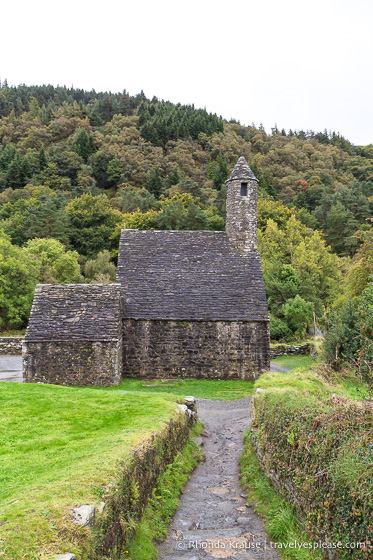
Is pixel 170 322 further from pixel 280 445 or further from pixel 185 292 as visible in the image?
pixel 280 445

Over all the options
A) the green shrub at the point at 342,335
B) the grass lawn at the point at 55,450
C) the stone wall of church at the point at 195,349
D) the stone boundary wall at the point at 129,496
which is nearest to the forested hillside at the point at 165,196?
the green shrub at the point at 342,335

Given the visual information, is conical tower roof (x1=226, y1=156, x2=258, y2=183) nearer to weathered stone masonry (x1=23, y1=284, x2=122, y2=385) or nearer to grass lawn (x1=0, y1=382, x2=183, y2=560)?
weathered stone masonry (x1=23, y1=284, x2=122, y2=385)

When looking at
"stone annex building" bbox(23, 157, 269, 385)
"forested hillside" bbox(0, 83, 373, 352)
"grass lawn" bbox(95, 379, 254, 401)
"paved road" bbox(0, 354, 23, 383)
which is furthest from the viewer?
"forested hillside" bbox(0, 83, 373, 352)

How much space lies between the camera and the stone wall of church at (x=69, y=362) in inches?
757

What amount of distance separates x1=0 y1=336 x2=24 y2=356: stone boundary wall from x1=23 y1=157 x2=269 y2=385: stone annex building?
10.8m

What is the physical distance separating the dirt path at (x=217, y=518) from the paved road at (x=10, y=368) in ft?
41.5

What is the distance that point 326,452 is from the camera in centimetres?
541

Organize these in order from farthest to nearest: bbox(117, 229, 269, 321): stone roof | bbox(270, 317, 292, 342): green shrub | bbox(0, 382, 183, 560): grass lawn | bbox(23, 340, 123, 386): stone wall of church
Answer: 1. bbox(270, 317, 292, 342): green shrub
2. bbox(117, 229, 269, 321): stone roof
3. bbox(23, 340, 123, 386): stone wall of church
4. bbox(0, 382, 183, 560): grass lawn

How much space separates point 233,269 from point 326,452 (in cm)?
1879

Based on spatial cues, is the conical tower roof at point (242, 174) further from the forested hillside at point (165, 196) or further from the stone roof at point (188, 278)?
the forested hillside at point (165, 196)

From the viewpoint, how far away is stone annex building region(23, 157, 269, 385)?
1936 centimetres

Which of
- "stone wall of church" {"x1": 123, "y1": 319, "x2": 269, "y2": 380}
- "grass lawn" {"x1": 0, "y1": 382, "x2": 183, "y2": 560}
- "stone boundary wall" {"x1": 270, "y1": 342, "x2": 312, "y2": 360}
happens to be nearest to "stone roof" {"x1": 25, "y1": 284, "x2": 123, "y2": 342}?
"stone wall of church" {"x1": 123, "y1": 319, "x2": 269, "y2": 380}

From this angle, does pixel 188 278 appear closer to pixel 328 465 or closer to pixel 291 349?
pixel 291 349

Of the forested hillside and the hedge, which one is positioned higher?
the forested hillside
